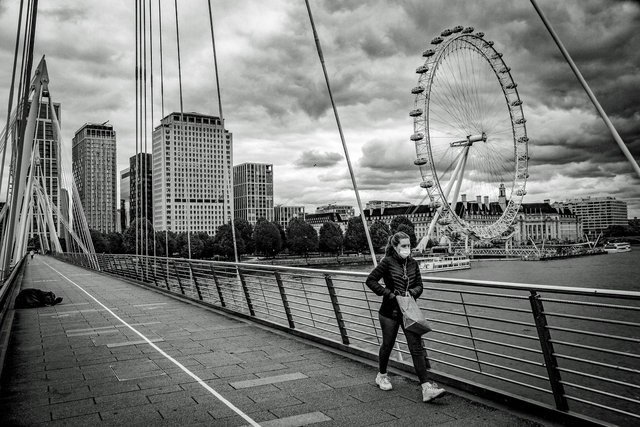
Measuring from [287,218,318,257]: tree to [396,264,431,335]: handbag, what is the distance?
90023 millimetres

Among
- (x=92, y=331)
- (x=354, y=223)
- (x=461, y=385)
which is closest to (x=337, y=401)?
(x=461, y=385)

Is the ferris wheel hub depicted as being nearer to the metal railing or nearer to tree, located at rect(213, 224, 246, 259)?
the metal railing

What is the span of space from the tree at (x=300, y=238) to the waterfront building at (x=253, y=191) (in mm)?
88797

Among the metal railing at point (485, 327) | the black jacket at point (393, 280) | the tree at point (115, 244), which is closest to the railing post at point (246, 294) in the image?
the metal railing at point (485, 327)

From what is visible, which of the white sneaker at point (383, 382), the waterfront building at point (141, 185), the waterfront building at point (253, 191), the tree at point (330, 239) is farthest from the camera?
the waterfront building at point (253, 191)

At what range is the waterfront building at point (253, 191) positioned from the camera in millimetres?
187375

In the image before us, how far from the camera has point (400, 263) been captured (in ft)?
18.2

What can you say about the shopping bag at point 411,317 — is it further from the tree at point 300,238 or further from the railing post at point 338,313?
the tree at point 300,238

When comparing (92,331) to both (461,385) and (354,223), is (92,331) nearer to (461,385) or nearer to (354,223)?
(461,385)

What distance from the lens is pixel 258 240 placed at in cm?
9162

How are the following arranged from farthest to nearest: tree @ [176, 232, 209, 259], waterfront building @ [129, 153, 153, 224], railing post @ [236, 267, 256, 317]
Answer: tree @ [176, 232, 209, 259] < waterfront building @ [129, 153, 153, 224] < railing post @ [236, 267, 256, 317]

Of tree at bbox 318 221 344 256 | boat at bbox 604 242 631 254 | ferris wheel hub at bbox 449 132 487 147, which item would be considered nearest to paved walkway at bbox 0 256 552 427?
ferris wheel hub at bbox 449 132 487 147

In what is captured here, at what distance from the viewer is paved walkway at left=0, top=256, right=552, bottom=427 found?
16.2ft

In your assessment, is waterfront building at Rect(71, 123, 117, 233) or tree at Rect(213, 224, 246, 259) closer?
tree at Rect(213, 224, 246, 259)
